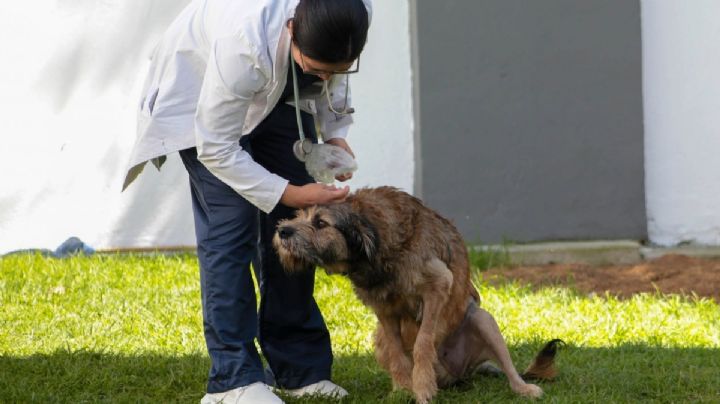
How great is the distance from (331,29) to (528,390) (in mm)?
1938

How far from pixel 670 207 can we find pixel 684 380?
355cm

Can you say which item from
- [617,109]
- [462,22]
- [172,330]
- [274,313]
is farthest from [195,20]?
[617,109]

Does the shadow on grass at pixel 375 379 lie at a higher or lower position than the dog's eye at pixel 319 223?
lower

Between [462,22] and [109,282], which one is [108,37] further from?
[462,22]

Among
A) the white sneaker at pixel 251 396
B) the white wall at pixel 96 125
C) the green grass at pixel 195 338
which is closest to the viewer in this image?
the white sneaker at pixel 251 396

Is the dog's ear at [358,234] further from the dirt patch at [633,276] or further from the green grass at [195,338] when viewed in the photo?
the dirt patch at [633,276]

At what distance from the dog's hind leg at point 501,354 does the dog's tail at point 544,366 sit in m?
0.16

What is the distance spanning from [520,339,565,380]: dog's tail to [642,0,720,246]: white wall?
12.1 feet

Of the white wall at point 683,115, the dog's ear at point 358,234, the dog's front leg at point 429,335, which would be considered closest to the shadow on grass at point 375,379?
the dog's front leg at point 429,335

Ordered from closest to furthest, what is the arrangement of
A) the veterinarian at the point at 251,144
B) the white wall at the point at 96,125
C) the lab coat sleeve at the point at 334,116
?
the veterinarian at the point at 251,144 → the lab coat sleeve at the point at 334,116 → the white wall at the point at 96,125

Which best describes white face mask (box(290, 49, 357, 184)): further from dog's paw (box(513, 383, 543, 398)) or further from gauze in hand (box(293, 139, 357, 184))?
dog's paw (box(513, 383, 543, 398))

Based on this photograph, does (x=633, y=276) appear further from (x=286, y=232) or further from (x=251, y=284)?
(x=286, y=232)

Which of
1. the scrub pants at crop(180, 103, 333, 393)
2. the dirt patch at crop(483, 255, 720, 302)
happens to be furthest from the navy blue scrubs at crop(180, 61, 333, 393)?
the dirt patch at crop(483, 255, 720, 302)

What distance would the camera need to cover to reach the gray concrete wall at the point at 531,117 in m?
8.62
